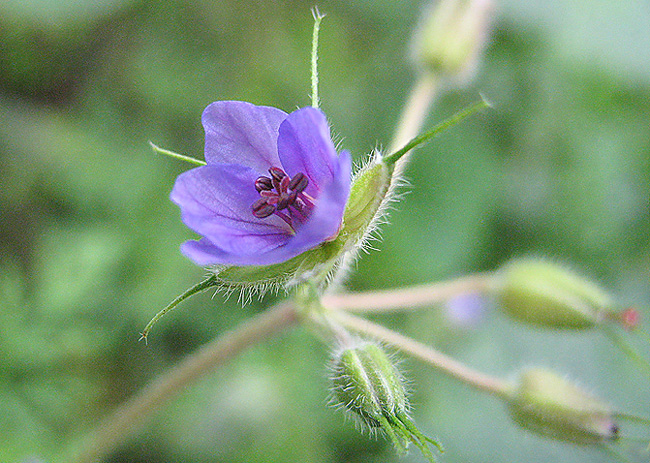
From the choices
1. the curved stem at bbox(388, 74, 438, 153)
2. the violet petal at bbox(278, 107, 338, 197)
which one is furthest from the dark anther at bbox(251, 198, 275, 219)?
the curved stem at bbox(388, 74, 438, 153)

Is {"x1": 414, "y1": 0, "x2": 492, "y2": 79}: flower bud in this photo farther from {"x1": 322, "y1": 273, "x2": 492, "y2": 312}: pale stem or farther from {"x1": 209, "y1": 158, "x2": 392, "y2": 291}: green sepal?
{"x1": 209, "y1": 158, "x2": 392, "y2": 291}: green sepal

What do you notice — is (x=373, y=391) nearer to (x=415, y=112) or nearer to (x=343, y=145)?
(x=415, y=112)

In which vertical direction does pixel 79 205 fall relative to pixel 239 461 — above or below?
above

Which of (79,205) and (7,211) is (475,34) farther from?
(7,211)

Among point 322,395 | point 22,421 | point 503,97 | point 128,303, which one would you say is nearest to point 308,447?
point 322,395

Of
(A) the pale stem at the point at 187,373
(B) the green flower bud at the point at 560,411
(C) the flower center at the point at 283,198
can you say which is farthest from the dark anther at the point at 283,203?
(B) the green flower bud at the point at 560,411

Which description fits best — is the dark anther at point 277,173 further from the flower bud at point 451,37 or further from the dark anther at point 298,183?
the flower bud at point 451,37

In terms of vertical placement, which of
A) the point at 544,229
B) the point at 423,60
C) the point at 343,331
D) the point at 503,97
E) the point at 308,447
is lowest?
the point at 308,447

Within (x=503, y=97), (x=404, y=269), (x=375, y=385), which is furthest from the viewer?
(x=503, y=97)
